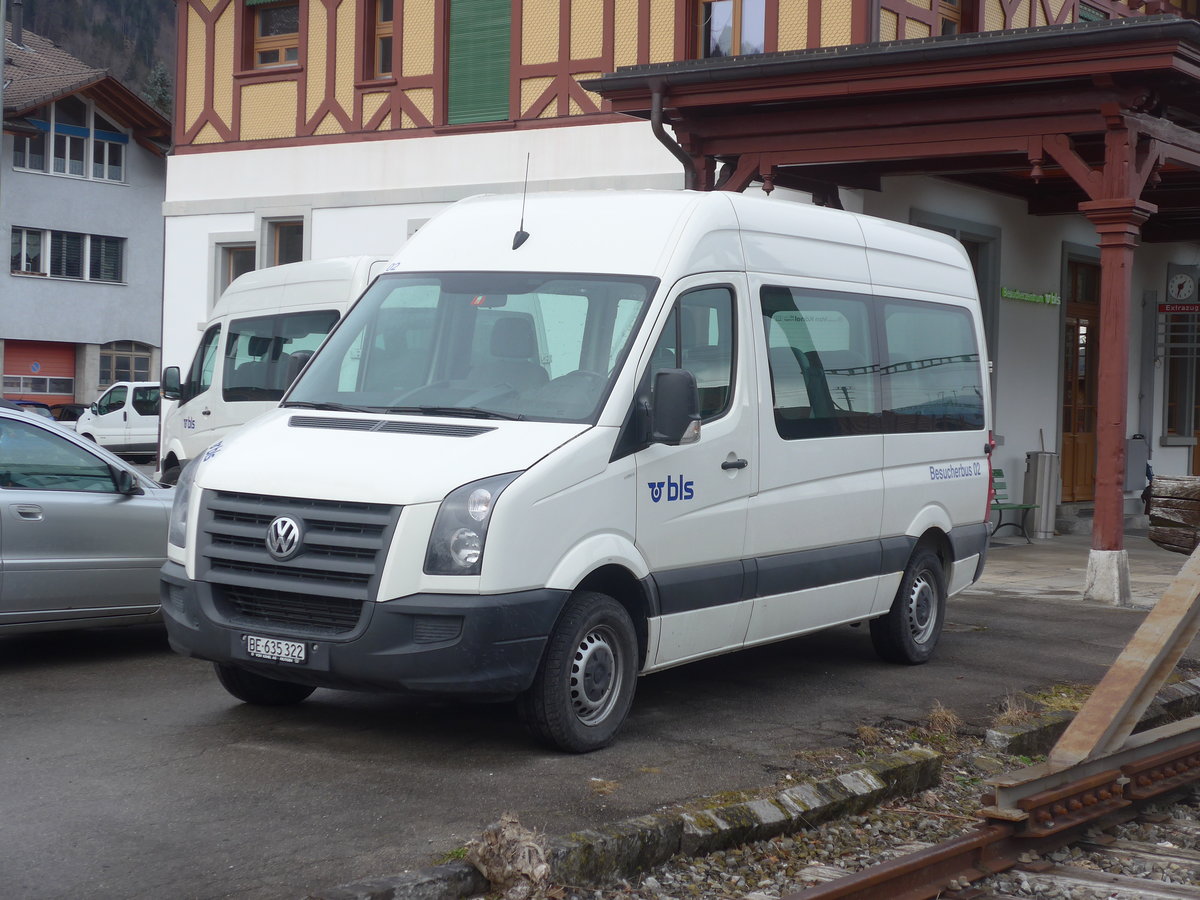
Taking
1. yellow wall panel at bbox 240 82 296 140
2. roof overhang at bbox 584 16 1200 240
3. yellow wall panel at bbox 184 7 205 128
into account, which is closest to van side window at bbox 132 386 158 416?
yellow wall panel at bbox 184 7 205 128

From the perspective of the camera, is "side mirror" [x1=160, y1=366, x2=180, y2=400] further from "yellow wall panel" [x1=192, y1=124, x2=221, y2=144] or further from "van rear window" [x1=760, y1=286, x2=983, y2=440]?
"van rear window" [x1=760, y1=286, x2=983, y2=440]

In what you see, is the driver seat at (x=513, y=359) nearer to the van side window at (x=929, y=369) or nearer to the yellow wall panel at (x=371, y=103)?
the van side window at (x=929, y=369)

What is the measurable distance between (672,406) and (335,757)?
79.4 inches

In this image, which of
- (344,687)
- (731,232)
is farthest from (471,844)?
(731,232)

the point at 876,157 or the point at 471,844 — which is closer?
the point at 471,844

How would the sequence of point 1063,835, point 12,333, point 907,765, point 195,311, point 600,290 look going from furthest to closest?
point 12,333, point 195,311, point 600,290, point 907,765, point 1063,835

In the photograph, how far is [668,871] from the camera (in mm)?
5336

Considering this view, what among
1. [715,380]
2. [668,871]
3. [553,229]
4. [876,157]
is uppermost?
[876,157]

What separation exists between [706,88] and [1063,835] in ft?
32.1

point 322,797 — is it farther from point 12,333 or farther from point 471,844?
point 12,333

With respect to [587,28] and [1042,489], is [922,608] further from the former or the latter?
[587,28]

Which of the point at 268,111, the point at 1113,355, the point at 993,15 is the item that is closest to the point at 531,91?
the point at 268,111

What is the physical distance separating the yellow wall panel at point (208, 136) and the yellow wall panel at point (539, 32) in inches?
198

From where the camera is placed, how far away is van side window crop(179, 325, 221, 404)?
1555cm
